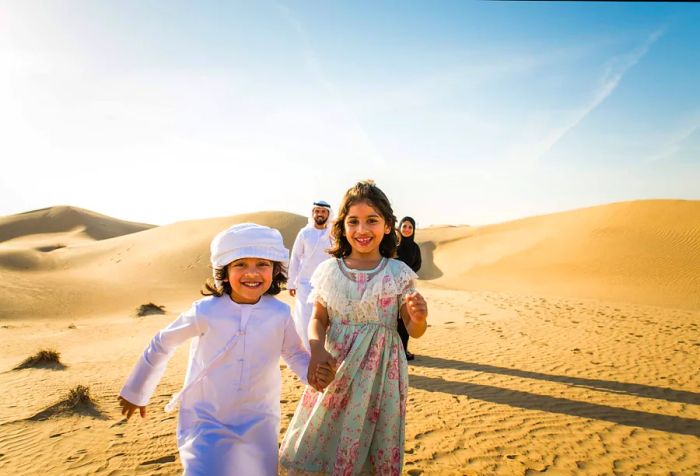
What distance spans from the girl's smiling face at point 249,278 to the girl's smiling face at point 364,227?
21.2 inches

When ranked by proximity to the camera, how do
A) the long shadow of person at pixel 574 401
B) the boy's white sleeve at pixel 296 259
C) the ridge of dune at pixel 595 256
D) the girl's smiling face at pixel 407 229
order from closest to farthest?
the long shadow of person at pixel 574 401
the boy's white sleeve at pixel 296 259
the girl's smiling face at pixel 407 229
the ridge of dune at pixel 595 256

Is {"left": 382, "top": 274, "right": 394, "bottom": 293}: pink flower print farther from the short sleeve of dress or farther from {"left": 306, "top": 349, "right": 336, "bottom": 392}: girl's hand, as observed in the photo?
{"left": 306, "top": 349, "right": 336, "bottom": 392}: girl's hand

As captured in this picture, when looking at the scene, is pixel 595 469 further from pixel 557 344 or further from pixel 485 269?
pixel 485 269

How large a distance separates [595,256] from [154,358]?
92.0ft

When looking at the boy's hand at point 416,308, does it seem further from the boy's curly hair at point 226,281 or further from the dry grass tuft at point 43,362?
the dry grass tuft at point 43,362

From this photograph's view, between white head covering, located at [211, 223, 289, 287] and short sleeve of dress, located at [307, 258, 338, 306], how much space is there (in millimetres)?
310

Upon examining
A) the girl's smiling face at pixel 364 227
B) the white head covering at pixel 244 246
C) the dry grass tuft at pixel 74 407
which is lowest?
the dry grass tuft at pixel 74 407

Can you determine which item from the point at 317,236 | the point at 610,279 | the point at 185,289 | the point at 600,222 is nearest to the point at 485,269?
the point at 610,279

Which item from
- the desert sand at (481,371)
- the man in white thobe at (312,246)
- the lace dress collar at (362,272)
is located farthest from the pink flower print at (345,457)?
the man in white thobe at (312,246)

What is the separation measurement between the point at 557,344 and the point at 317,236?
20.7 feet

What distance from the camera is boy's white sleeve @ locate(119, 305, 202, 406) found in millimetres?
2205

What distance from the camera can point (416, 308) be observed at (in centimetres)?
209

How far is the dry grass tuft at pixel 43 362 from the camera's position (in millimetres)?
7512

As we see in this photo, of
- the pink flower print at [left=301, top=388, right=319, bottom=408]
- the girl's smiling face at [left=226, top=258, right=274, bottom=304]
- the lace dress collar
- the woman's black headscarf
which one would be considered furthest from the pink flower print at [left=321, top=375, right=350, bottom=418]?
the woman's black headscarf
